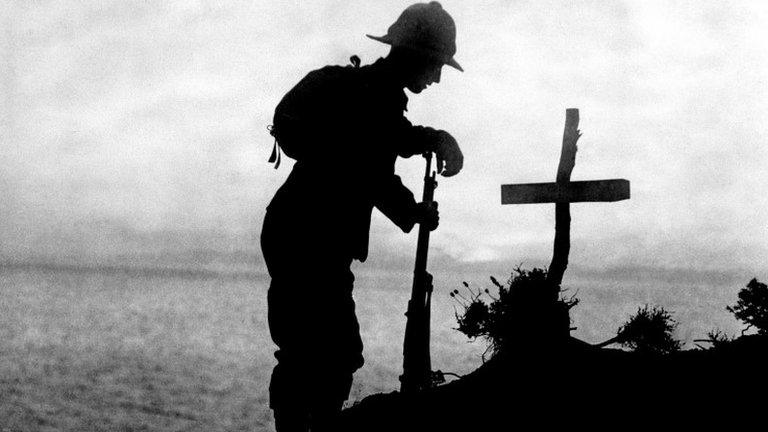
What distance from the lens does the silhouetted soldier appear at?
15.9 ft

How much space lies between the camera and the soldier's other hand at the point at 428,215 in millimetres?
5418

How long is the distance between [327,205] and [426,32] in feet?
4.79

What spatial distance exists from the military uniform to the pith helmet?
38 cm

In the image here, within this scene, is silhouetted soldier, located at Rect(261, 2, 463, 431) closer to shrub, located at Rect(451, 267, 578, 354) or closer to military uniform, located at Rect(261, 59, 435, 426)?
military uniform, located at Rect(261, 59, 435, 426)

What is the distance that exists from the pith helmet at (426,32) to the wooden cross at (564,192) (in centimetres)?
450

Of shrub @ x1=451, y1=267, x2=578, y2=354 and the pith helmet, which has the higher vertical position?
the pith helmet

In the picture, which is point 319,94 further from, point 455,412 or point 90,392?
point 90,392

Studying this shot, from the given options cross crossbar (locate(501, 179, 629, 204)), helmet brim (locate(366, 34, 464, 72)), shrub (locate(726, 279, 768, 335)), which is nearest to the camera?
helmet brim (locate(366, 34, 464, 72))

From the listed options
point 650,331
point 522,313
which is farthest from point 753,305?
point 522,313

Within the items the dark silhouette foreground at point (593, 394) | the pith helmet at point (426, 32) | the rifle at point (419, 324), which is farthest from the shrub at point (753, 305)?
the pith helmet at point (426, 32)

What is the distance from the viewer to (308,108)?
Result: 4805mm

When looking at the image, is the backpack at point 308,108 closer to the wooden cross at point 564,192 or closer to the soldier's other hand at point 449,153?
the soldier's other hand at point 449,153

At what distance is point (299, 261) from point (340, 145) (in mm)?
887

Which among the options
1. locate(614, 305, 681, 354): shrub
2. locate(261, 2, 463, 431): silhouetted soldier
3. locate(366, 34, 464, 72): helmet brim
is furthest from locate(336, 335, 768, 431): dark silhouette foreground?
locate(614, 305, 681, 354): shrub
